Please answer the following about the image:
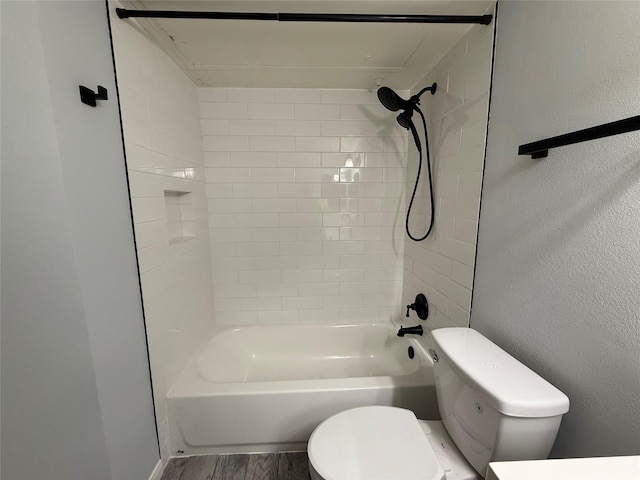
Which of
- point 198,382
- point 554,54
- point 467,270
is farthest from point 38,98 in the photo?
point 467,270

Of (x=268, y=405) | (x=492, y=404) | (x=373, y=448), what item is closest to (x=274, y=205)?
(x=268, y=405)

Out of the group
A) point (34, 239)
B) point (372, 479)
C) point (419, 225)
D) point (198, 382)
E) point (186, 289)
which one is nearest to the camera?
point (34, 239)

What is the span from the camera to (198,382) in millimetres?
1397

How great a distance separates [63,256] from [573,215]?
144 centimetres

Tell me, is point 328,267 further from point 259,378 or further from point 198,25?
point 198,25

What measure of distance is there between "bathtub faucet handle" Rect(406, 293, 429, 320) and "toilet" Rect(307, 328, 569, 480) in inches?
23.7

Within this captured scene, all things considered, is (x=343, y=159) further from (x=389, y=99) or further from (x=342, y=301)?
(x=342, y=301)

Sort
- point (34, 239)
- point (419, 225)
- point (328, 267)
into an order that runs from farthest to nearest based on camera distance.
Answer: point (328, 267), point (419, 225), point (34, 239)

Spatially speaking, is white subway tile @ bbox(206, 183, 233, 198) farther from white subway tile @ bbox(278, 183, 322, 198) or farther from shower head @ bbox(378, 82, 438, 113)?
shower head @ bbox(378, 82, 438, 113)

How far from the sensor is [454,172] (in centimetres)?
134

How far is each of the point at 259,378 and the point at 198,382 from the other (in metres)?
0.57

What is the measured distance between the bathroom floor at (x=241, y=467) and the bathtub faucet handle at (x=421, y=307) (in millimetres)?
1031

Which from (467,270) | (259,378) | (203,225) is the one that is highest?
(203,225)

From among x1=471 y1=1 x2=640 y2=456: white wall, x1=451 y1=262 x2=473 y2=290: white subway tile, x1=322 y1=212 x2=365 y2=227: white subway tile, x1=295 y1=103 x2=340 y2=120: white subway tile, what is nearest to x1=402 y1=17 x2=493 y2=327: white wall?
x1=451 y1=262 x2=473 y2=290: white subway tile
